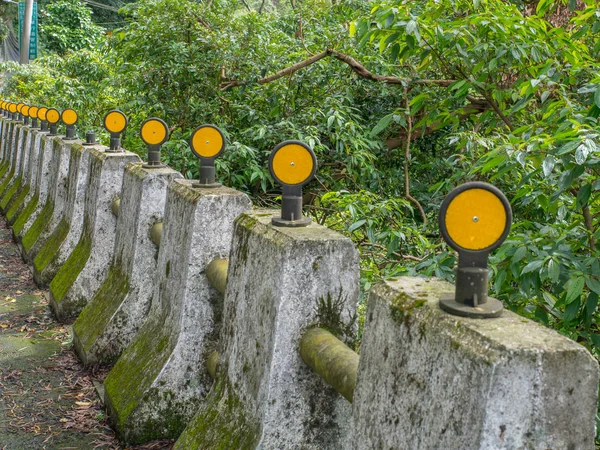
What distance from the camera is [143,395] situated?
316cm

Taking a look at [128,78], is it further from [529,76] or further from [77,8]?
[77,8]

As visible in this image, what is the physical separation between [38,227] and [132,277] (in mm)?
3913

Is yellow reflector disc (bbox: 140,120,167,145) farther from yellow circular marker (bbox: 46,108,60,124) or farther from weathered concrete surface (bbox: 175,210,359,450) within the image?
yellow circular marker (bbox: 46,108,60,124)

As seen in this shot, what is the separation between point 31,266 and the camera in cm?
734

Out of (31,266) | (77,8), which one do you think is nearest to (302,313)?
(31,266)

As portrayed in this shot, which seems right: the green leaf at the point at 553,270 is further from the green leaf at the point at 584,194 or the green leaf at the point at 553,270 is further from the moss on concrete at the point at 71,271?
the moss on concrete at the point at 71,271

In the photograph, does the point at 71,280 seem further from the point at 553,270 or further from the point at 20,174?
the point at 20,174

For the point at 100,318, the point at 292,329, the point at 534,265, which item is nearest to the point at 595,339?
the point at 534,265

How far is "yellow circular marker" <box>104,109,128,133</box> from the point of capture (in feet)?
17.3

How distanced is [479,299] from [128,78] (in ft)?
23.0

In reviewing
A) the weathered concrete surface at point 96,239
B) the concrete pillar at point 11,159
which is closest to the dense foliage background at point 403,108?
the weathered concrete surface at point 96,239

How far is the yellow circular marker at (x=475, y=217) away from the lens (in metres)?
1.46

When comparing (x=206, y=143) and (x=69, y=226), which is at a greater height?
(x=206, y=143)

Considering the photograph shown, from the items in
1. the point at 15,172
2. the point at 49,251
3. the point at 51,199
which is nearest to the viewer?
the point at 49,251
